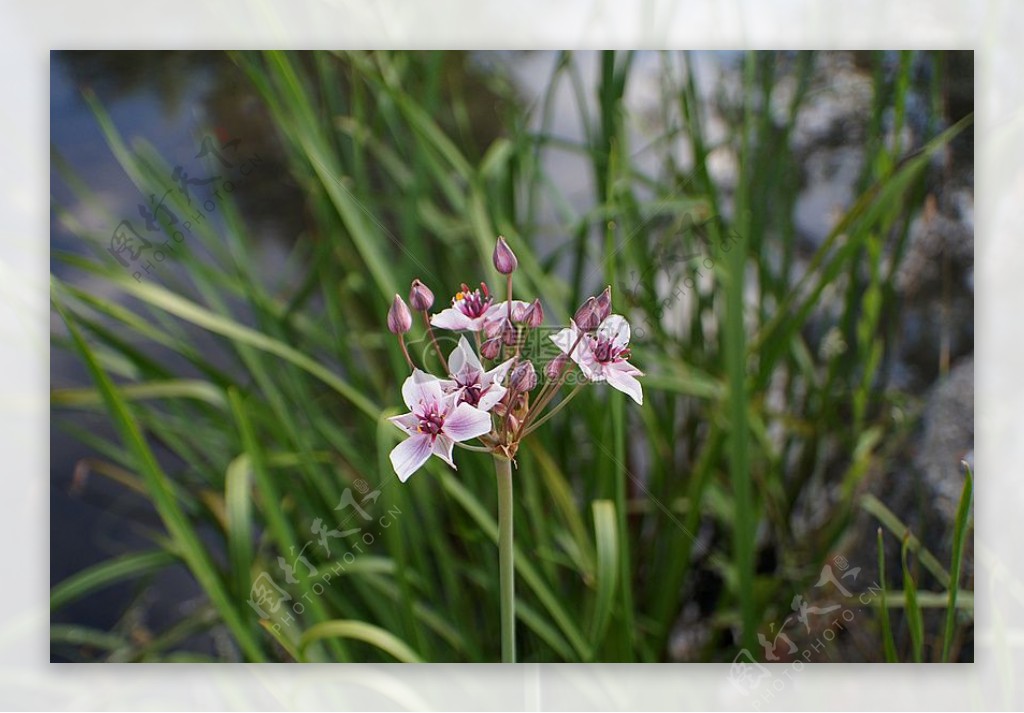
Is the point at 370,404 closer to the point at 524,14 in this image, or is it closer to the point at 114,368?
the point at 114,368

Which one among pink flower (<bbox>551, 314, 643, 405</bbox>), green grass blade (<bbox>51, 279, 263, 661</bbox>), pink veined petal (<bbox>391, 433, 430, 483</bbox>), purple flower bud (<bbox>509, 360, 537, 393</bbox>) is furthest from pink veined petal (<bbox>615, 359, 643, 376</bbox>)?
green grass blade (<bbox>51, 279, 263, 661</bbox>)

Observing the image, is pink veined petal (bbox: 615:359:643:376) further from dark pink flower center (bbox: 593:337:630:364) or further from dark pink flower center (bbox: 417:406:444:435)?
dark pink flower center (bbox: 417:406:444:435)

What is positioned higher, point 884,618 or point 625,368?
point 625,368

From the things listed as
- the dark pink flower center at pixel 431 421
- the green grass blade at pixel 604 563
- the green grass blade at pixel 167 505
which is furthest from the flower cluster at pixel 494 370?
the green grass blade at pixel 167 505

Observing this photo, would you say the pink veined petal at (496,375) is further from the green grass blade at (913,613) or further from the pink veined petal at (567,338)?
the green grass blade at (913,613)

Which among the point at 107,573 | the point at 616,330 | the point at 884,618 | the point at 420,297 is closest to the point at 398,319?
the point at 420,297

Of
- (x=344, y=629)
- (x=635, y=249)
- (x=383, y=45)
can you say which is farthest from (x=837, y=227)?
(x=344, y=629)

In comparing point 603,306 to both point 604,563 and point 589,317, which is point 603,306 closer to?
point 589,317
